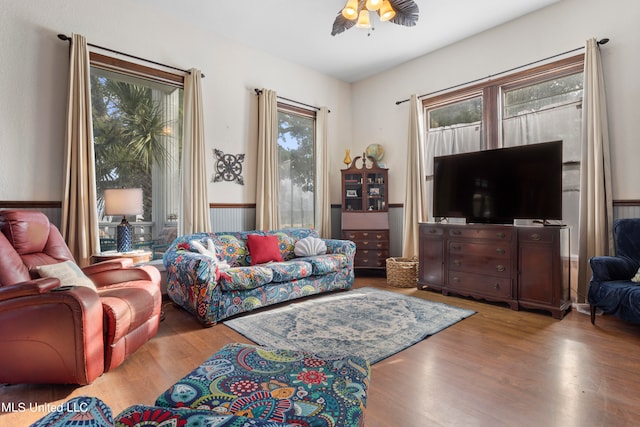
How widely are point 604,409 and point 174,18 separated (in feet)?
16.4

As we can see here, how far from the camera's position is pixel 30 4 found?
2949 mm

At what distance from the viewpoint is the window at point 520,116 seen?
3.58 m

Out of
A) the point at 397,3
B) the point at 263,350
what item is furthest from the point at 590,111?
the point at 263,350

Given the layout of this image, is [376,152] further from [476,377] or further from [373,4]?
[476,377]

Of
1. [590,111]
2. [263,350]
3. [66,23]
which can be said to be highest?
[66,23]

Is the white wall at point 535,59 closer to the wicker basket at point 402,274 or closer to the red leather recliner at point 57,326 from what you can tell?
the wicker basket at point 402,274

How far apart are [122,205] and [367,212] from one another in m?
3.25

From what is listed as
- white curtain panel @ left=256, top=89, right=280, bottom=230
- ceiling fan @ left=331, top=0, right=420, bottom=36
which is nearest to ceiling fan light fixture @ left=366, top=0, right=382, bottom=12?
ceiling fan @ left=331, top=0, right=420, bottom=36

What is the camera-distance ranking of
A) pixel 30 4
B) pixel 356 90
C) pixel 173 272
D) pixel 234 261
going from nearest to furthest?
pixel 30 4
pixel 173 272
pixel 234 261
pixel 356 90

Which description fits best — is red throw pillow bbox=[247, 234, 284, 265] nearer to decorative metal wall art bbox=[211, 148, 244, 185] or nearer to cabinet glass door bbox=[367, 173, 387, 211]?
decorative metal wall art bbox=[211, 148, 244, 185]

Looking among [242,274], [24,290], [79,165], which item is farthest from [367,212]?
[24,290]

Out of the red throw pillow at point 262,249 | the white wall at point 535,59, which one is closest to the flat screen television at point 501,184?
the white wall at point 535,59

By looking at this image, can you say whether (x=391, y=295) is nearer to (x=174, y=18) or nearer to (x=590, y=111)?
(x=590, y=111)

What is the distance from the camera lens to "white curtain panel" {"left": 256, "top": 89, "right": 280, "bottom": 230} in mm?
4422
